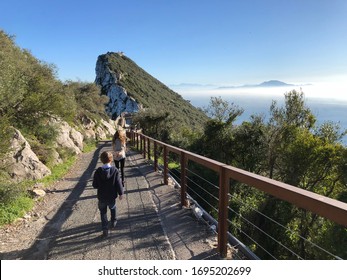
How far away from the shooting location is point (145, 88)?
115m

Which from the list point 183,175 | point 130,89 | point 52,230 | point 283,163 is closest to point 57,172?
point 52,230

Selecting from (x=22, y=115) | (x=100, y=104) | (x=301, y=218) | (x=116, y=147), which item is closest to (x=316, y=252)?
(x=301, y=218)

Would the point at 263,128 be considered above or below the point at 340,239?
above

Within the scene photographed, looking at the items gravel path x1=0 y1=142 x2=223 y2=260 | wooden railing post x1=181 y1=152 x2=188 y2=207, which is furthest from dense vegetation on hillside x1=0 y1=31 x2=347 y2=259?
wooden railing post x1=181 y1=152 x2=188 y2=207

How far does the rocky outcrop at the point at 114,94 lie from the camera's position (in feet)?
314

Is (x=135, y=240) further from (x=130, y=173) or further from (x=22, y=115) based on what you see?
(x=22, y=115)

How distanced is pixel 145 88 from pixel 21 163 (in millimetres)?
106877

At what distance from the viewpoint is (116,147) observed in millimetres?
8898

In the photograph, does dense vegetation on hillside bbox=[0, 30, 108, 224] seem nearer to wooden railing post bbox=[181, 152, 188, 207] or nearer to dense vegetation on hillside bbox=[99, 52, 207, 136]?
wooden railing post bbox=[181, 152, 188, 207]

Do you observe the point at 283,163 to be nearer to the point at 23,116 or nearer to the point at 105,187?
the point at 23,116

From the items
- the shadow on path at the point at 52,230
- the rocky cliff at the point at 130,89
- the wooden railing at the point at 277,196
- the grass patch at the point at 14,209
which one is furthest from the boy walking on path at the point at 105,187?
the rocky cliff at the point at 130,89

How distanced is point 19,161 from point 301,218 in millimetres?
15864

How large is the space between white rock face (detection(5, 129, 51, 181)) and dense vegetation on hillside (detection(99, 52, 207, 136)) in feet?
263

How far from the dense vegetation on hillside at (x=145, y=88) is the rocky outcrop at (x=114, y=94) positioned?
2.11m
